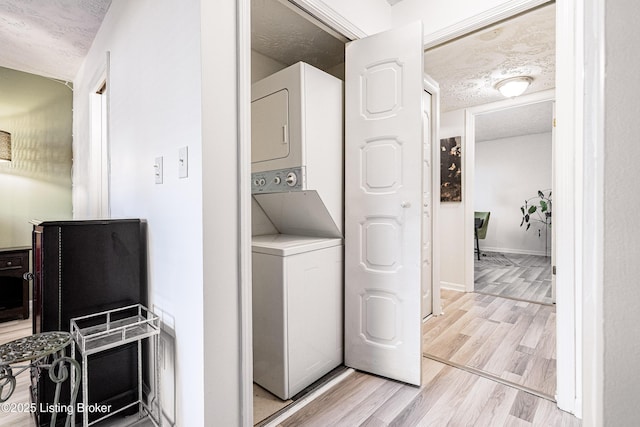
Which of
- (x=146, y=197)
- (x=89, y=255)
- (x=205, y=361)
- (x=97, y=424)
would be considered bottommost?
(x=97, y=424)

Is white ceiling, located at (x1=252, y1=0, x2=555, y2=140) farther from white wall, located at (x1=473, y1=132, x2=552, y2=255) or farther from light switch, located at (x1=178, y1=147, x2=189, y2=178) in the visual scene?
white wall, located at (x1=473, y1=132, x2=552, y2=255)

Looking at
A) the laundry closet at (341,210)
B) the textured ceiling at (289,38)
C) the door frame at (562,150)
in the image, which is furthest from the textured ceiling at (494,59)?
the textured ceiling at (289,38)

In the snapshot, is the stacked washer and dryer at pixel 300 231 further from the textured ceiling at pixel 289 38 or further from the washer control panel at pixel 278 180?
the textured ceiling at pixel 289 38

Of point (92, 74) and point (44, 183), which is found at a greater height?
point (92, 74)

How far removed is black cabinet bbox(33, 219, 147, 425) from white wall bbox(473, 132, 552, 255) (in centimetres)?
620

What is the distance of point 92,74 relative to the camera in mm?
2588

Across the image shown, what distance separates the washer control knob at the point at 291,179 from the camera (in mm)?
1876

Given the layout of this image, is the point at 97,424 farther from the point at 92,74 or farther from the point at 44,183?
the point at 44,183

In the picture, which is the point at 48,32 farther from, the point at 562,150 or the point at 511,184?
the point at 511,184

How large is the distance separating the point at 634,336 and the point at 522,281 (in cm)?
457

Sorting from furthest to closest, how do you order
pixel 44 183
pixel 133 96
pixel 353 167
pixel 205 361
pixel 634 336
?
1. pixel 44 183
2. pixel 353 167
3. pixel 133 96
4. pixel 205 361
5. pixel 634 336

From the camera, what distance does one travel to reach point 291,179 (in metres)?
1.89

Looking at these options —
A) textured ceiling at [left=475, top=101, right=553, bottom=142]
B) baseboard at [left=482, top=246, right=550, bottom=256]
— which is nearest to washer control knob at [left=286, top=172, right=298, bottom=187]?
textured ceiling at [left=475, top=101, right=553, bottom=142]

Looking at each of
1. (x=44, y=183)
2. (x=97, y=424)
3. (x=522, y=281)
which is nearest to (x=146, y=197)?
(x=97, y=424)
